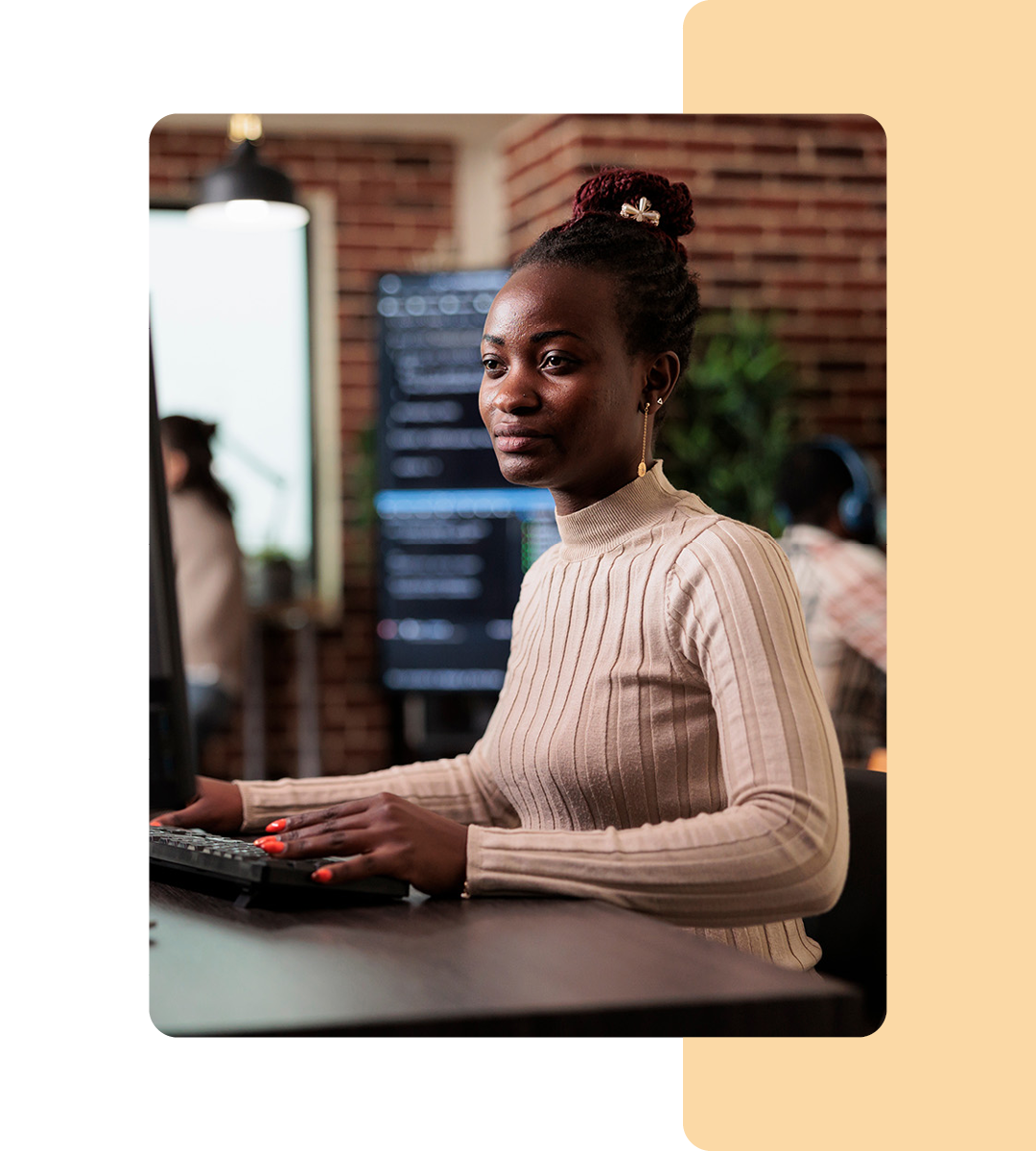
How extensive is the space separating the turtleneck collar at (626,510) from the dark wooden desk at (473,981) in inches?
17.7

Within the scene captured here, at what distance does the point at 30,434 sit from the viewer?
1239 mm

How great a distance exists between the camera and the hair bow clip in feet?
4.75

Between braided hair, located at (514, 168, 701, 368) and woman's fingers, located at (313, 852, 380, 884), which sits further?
braided hair, located at (514, 168, 701, 368)

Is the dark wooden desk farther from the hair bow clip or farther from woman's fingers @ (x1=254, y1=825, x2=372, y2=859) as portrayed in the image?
the hair bow clip

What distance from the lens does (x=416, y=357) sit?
4.52 metres

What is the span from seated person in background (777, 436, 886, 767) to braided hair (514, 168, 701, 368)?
1104 mm

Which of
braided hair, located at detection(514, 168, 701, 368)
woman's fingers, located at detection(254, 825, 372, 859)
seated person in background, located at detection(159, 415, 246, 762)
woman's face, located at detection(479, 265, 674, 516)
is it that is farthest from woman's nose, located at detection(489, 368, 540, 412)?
seated person in background, located at detection(159, 415, 246, 762)

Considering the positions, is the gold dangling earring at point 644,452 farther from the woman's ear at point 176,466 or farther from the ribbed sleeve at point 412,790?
the woman's ear at point 176,466

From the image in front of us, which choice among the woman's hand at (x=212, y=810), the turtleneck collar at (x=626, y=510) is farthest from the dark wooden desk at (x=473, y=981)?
the turtleneck collar at (x=626, y=510)

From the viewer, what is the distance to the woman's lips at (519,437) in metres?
1.37

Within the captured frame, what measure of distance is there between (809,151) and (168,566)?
3486 mm

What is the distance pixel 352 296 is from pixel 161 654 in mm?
4187

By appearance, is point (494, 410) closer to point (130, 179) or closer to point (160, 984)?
point (130, 179)

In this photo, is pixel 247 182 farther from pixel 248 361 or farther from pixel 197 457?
pixel 248 361
